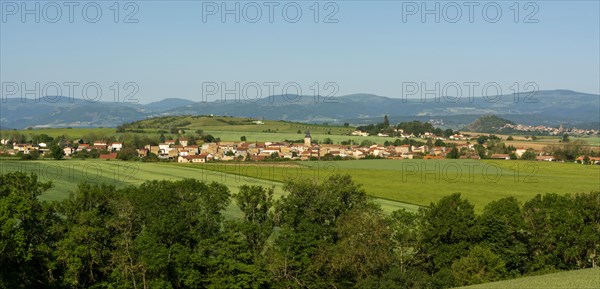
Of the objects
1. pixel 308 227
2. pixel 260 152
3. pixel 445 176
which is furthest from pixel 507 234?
pixel 260 152

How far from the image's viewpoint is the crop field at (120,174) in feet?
218

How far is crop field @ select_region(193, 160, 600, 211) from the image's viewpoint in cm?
7312

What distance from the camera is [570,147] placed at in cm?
13325

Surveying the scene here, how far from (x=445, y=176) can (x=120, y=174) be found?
3972 centimetres

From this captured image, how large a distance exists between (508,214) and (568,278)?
12408 millimetres

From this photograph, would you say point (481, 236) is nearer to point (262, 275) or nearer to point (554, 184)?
point (262, 275)

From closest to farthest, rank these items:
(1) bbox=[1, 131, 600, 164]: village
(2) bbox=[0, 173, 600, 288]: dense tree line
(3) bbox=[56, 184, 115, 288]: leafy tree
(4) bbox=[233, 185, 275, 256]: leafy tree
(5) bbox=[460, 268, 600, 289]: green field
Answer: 1. (5) bbox=[460, 268, 600, 289]: green field
2. (3) bbox=[56, 184, 115, 288]: leafy tree
3. (2) bbox=[0, 173, 600, 288]: dense tree line
4. (4) bbox=[233, 185, 275, 256]: leafy tree
5. (1) bbox=[1, 131, 600, 164]: village

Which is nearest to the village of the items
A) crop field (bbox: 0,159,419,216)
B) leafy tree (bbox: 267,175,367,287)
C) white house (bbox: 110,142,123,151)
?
white house (bbox: 110,142,123,151)

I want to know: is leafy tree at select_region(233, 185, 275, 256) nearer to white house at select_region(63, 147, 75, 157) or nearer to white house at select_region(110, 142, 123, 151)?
white house at select_region(63, 147, 75, 157)

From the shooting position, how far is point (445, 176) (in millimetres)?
89938

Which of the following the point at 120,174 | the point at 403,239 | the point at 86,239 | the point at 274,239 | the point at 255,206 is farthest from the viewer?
the point at 120,174

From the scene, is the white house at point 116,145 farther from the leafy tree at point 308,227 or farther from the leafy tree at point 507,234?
the leafy tree at point 507,234

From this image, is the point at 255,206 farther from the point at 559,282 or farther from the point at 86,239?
the point at 559,282

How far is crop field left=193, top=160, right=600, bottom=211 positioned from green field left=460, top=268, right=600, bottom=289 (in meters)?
28.7
